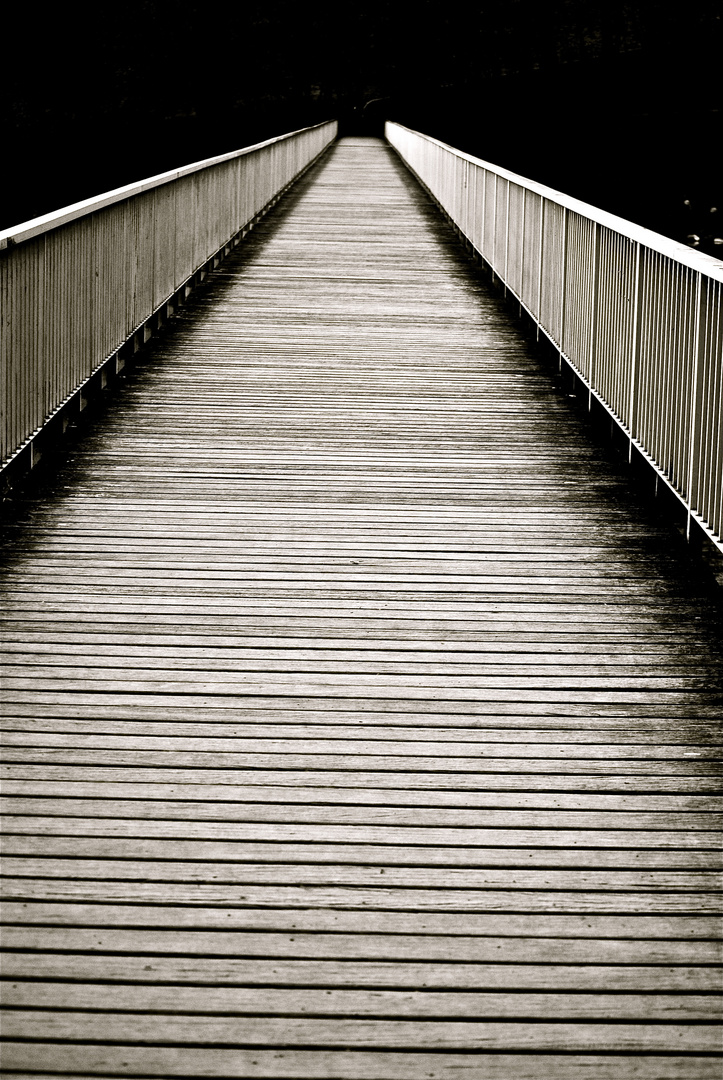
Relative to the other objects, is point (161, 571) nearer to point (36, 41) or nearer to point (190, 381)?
point (190, 381)

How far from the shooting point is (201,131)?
6525 centimetres

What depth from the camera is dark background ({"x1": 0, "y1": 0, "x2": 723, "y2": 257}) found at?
62094mm

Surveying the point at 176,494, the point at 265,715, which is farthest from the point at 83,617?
the point at 176,494

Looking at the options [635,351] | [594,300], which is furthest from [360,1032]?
[594,300]

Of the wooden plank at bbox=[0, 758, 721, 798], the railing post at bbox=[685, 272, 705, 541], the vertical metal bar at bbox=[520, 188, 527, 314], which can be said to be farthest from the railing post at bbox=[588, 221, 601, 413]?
the wooden plank at bbox=[0, 758, 721, 798]

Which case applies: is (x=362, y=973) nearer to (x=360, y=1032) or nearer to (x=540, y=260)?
(x=360, y=1032)

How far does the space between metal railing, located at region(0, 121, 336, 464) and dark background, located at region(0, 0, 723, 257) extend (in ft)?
168

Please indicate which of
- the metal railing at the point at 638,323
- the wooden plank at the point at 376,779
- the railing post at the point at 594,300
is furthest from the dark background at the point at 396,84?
the wooden plank at the point at 376,779

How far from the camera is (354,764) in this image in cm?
387

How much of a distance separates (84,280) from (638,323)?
2.84m

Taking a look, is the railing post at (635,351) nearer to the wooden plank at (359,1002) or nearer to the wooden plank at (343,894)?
the wooden plank at (343,894)

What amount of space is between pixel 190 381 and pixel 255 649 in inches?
173

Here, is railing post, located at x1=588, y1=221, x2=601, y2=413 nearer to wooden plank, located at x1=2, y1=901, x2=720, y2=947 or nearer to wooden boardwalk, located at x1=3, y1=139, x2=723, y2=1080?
wooden boardwalk, located at x1=3, y1=139, x2=723, y2=1080

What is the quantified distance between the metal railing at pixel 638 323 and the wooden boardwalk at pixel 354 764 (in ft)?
1.15
